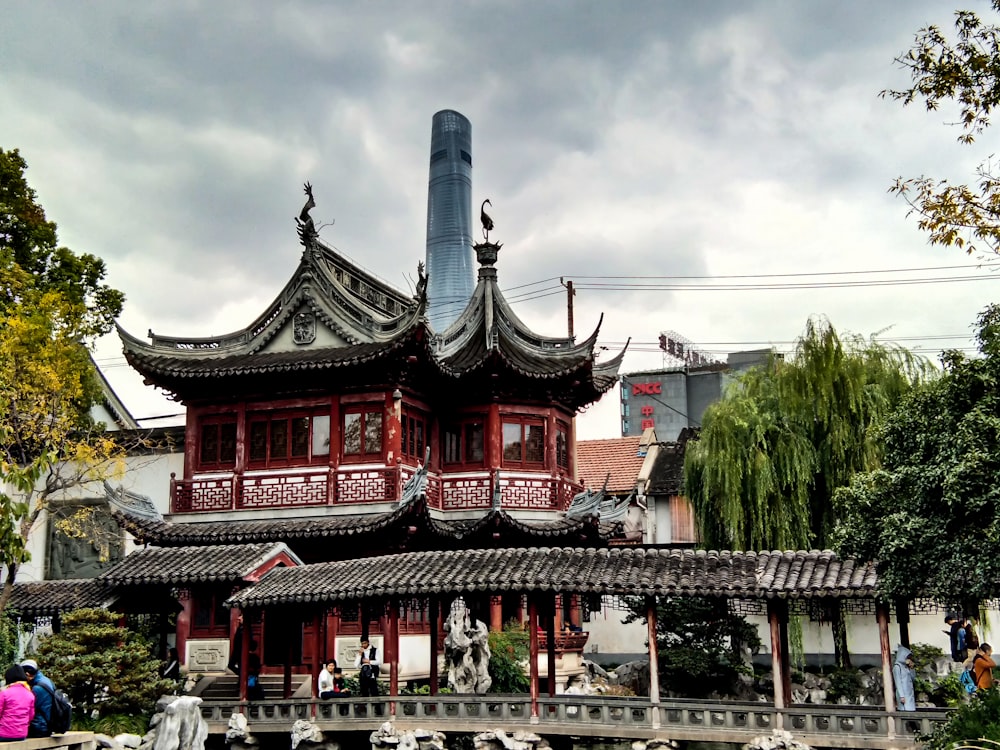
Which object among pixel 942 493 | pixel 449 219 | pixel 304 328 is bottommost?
pixel 942 493

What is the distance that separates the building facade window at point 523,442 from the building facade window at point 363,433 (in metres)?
2.97

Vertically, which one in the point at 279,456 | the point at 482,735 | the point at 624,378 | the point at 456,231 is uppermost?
the point at 456,231

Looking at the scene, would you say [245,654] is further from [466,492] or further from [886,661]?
[886,661]

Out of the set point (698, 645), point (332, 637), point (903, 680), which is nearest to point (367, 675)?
point (332, 637)

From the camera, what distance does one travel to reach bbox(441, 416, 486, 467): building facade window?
2308 cm

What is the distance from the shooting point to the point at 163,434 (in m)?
26.9

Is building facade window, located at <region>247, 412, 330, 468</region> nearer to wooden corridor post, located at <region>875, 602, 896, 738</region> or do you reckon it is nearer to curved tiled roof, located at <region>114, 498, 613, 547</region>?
curved tiled roof, located at <region>114, 498, 613, 547</region>

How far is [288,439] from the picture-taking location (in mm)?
22281

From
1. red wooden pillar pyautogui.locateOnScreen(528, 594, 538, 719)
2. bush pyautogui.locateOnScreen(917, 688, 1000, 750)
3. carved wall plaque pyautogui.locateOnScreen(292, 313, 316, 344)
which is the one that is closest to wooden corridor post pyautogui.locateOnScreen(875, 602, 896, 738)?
bush pyautogui.locateOnScreen(917, 688, 1000, 750)

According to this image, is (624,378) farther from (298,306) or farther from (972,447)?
(972,447)

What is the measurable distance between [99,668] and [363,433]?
286 inches

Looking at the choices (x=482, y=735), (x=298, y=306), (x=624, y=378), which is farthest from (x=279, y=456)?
(x=624, y=378)

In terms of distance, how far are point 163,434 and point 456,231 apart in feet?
139

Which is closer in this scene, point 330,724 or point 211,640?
point 330,724
